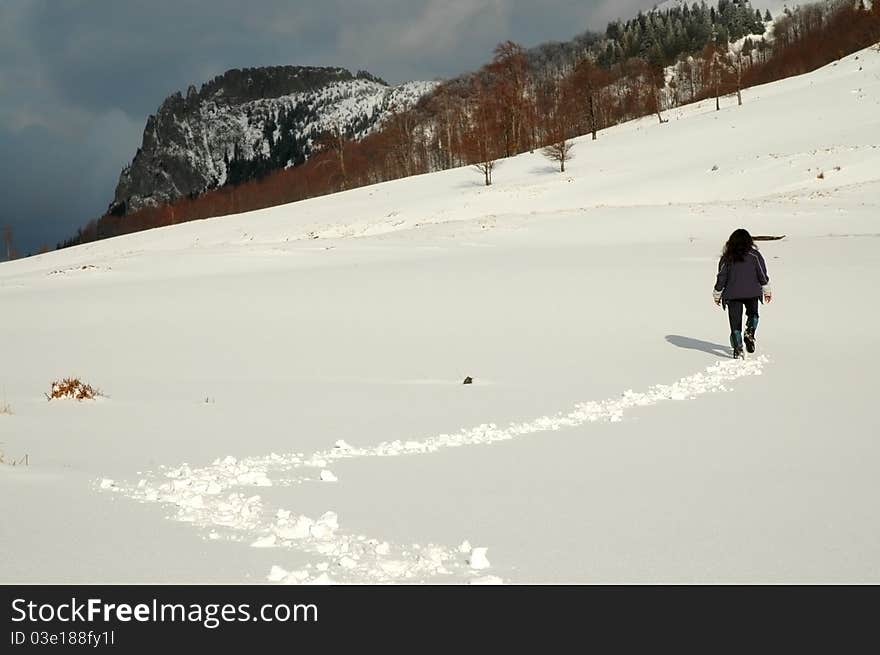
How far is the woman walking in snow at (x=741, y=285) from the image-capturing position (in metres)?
10.8

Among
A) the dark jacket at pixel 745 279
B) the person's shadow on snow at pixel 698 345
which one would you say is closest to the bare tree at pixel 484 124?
the person's shadow on snow at pixel 698 345

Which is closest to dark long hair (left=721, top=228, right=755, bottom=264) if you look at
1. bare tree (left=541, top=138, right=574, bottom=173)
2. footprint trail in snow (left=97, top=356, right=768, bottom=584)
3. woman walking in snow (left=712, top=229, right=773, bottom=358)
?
woman walking in snow (left=712, top=229, right=773, bottom=358)

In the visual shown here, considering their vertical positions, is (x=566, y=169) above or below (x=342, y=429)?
above

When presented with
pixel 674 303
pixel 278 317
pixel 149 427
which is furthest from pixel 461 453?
pixel 674 303

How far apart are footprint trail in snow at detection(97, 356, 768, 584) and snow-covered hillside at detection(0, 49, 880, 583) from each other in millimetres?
22

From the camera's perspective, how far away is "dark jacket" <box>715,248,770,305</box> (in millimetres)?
10844

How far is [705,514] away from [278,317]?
40.0 feet

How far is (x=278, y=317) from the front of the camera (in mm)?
14812

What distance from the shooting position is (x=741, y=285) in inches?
428

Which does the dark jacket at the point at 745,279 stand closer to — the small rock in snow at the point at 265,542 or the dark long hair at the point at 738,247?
the dark long hair at the point at 738,247

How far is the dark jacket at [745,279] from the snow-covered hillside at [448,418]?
3.68ft

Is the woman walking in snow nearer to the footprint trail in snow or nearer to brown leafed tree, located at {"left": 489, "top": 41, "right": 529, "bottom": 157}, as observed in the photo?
the footprint trail in snow
